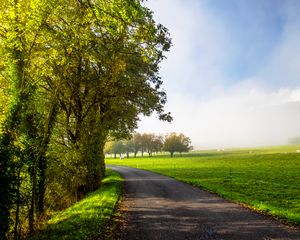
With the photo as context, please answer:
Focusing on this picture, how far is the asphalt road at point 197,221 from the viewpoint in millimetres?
12047

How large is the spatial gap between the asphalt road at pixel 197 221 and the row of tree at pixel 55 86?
482 centimetres

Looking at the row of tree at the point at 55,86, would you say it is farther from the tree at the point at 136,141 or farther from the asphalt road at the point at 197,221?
the tree at the point at 136,141

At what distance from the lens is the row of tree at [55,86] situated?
1257 cm

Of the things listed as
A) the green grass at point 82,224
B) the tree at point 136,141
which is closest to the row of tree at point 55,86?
the green grass at point 82,224

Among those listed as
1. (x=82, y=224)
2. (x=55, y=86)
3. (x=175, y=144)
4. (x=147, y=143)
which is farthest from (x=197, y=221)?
(x=147, y=143)

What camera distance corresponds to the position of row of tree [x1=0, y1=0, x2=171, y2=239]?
1257 cm

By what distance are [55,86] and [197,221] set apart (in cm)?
1142

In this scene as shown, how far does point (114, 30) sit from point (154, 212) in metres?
9.92

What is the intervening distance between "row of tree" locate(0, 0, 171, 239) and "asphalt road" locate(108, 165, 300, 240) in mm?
4815

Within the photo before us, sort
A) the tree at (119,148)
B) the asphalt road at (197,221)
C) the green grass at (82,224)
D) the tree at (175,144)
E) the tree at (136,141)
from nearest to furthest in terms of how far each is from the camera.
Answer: the asphalt road at (197,221) → the green grass at (82,224) → the tree at (175,144) → the tree at (119,148) → the tree at (136,141)

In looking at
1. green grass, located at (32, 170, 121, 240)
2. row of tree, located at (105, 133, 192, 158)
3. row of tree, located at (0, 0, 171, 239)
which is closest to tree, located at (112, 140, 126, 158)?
row of tree, located at (105, 133, 192, 158)

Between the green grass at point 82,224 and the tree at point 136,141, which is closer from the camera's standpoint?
the green grass at point 82,224

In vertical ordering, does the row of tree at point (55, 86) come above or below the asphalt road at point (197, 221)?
above

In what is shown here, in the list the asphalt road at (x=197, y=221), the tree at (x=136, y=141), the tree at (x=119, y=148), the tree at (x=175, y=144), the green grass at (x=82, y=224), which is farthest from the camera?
the tree at (x=136, y=141)
